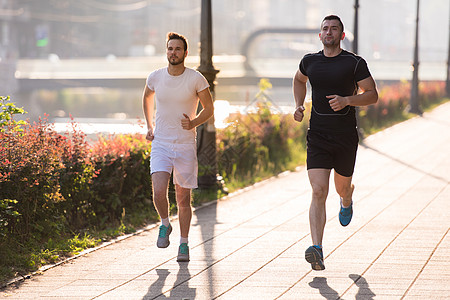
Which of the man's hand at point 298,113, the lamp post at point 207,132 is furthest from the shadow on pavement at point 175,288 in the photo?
the lamp post at point 207,132

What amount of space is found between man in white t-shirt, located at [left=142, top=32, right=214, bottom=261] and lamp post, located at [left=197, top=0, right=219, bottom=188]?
14.3ft

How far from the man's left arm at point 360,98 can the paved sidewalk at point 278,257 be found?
1.26 metres

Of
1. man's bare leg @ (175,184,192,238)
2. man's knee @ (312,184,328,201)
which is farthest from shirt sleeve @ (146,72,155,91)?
man's knee @ (312,184,328,201)

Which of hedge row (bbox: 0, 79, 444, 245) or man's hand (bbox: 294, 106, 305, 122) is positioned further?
hedge row (bbox: 0, 79, 444, 245)

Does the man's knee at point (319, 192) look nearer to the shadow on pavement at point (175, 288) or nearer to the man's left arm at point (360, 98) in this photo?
the man's left arm at point (360, 98)

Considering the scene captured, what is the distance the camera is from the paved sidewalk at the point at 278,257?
242 inches

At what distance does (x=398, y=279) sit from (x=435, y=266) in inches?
23.8

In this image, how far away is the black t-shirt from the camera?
6750 mm

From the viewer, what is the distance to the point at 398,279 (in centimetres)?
643

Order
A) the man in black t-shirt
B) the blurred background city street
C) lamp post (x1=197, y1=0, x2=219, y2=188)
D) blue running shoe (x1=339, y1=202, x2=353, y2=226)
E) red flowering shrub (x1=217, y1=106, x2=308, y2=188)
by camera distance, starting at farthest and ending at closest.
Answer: the blurred background city street
red flowering shrub (x1=217, y1=106, x2=308, y2=188)
lamp post (x1=197, y1=0, x2=219, y2=188)
blue running shoe (x1=339, y1=202, x2=353, y2=226)
the man in black t-shirt

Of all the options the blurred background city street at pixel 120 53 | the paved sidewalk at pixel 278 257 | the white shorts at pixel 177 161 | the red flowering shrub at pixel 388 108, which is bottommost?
the blurred background city street at pixel 120 53

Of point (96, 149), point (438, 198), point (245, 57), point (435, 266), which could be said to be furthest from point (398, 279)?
point (245, 57)

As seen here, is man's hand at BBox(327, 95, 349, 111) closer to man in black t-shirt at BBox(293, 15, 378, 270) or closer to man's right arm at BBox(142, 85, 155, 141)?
man in black t-shirt at BBox(293, 15, 378, 270)

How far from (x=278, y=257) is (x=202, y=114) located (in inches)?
52.8
